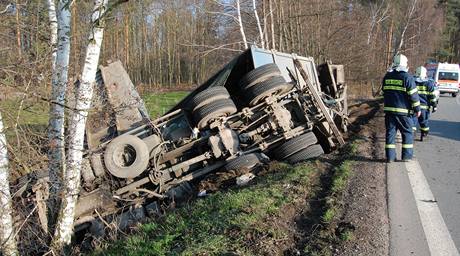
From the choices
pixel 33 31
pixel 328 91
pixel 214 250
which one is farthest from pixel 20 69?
pixel 328 91

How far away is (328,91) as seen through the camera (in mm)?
11656

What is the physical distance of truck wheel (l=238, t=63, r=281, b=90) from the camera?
801cm

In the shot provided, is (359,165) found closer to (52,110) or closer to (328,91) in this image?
(52,110)

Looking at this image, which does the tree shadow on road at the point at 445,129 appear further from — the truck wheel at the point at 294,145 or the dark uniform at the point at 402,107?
the truck wheel at the point at 294,145

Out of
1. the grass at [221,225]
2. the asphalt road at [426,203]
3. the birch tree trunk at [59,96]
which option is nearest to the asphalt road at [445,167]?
the asphalt road at [426,203]

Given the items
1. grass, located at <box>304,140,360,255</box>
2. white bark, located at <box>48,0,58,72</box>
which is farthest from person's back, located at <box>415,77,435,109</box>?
white bark, located at <box>48,0,58,72</box>

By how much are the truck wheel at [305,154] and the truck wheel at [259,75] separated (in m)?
1.43

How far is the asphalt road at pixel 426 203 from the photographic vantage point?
3891 mm

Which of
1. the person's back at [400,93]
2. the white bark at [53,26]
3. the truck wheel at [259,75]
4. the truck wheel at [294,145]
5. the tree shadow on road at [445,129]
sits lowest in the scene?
the tree shadow on road at [445,129]

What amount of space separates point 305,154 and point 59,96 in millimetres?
3973

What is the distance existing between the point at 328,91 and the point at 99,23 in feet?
26.2

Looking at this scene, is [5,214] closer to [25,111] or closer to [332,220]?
[25,111]

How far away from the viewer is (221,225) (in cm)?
425

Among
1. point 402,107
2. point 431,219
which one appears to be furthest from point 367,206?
point 402,107
